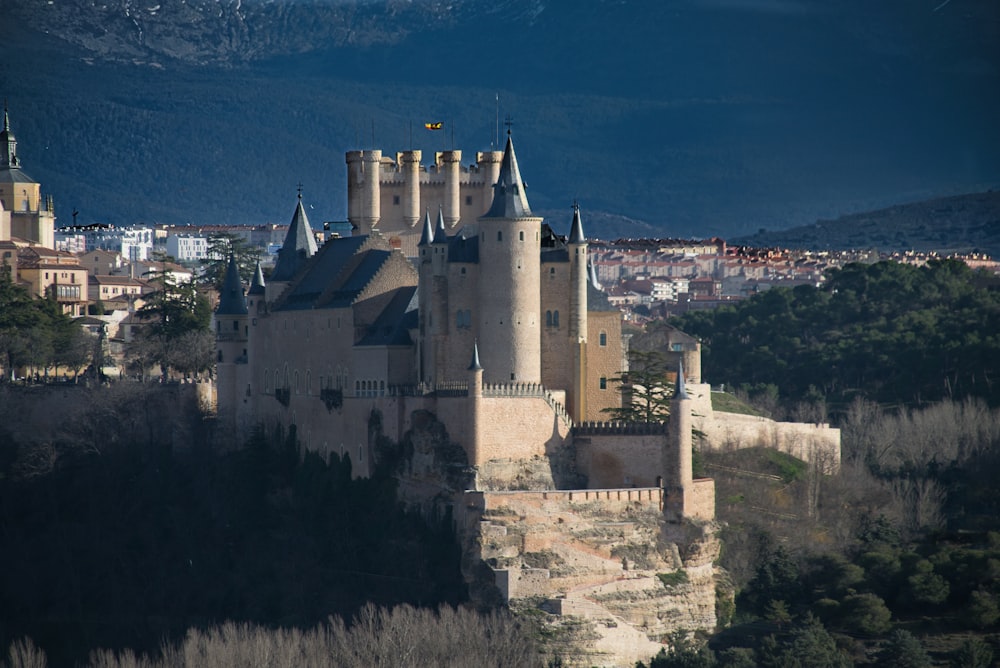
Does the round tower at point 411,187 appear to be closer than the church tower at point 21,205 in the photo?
Yes

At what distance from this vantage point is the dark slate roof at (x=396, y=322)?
237ft

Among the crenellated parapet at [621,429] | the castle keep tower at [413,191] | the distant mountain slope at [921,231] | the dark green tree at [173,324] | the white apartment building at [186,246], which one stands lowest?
the crenellated parapet at [621,429]

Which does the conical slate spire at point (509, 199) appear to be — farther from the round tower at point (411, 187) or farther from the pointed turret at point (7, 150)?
the pointed turret at point (7, 150)

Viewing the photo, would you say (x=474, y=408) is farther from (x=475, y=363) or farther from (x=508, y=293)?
(x=508, y=293)

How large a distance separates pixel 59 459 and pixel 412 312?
19.2m

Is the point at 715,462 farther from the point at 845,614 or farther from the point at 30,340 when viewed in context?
the point at 30,340

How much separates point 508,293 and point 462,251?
6.69ft

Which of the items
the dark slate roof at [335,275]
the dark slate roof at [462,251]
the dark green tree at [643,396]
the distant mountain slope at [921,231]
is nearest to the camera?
the dark slate roof at [462,251]

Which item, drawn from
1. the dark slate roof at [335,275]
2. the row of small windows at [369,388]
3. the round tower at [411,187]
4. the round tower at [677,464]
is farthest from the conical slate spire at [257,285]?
the round tower at [677,464]

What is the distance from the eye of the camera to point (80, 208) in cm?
19550

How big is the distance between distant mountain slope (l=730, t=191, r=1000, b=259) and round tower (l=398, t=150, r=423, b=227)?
325 ft

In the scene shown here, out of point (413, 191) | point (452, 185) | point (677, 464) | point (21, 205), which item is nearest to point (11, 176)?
point (21, 205)

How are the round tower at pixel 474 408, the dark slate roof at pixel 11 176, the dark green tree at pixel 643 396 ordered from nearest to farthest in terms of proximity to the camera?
the round tower at pixel 474 408 → the dark green tree at pixel 643 396 → the dark slate roof at pixel 11 176

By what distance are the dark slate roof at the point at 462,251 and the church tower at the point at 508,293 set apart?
34 centimetres
